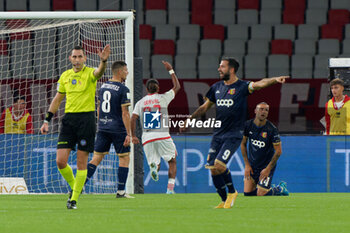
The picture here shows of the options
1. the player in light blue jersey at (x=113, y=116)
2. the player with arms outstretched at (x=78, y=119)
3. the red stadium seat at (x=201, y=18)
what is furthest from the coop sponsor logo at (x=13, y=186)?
the red stadium seat at (x=201, y=18)

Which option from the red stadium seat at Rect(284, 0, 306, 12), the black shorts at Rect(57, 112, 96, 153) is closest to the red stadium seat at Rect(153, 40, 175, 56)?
the red stadium seat at Rect(284, 0, 306, 12)

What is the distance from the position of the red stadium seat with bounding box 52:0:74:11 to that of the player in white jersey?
8459 mm

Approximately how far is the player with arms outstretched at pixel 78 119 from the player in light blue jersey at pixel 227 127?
57.2 inches

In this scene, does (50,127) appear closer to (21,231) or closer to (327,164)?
(327,164)

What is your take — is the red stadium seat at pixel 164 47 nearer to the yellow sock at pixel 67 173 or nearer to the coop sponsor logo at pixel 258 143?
the coop sponsor logo at pixel 258 143

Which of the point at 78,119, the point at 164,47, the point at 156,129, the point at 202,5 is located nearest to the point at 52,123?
the point at 156,129

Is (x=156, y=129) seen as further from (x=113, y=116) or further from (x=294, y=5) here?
(x=294, y=5)

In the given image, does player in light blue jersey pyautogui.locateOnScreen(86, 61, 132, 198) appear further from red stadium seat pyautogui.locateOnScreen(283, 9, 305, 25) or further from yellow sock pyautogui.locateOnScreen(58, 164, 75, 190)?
red stadium seat pyautogui.locateOnScreen(283, 9, 305, 25)

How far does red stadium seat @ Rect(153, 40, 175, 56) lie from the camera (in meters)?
18.9

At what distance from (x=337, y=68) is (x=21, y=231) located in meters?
8.70

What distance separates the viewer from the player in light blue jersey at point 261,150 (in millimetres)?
11500

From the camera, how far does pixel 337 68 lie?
1314cm

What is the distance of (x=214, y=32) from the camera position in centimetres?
1947

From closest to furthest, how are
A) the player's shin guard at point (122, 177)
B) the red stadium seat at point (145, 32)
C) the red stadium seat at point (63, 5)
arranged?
the player's shin guard at point (122, 177) → the red stadium seat at point (145, 32) → the red stadium seat at point (63, 5)
